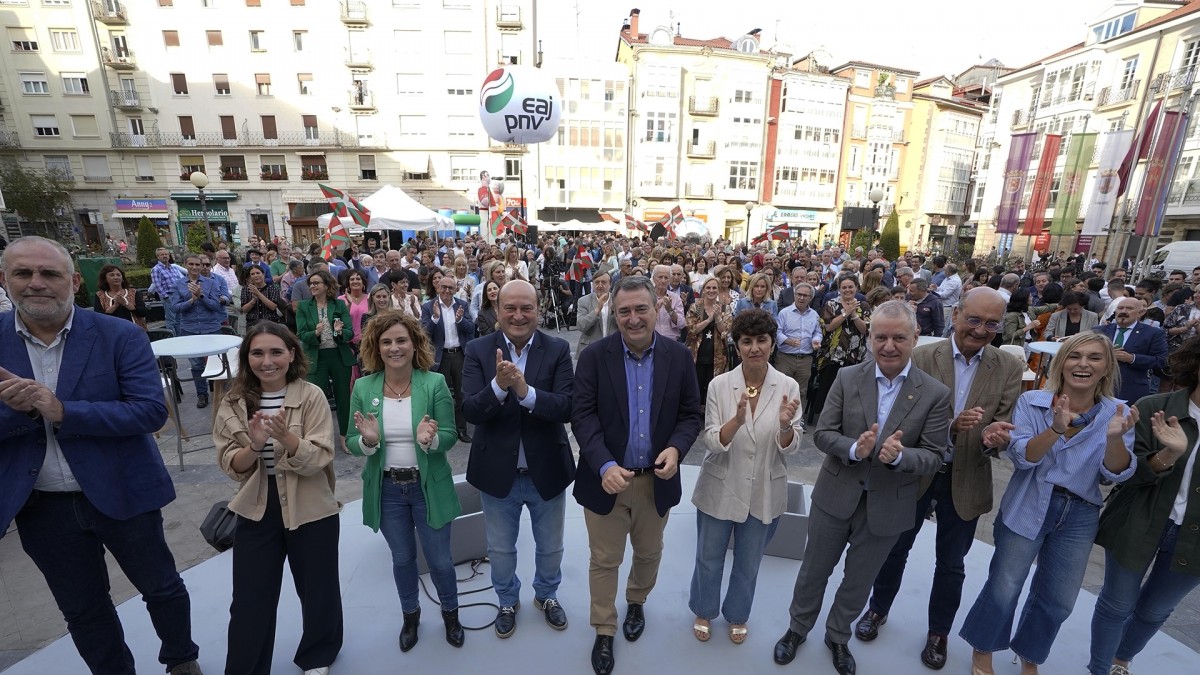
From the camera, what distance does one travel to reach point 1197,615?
3.26m

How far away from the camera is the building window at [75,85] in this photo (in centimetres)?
2861

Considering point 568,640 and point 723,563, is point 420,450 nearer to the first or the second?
point 568,640

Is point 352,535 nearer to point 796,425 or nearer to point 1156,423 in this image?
point 796,425

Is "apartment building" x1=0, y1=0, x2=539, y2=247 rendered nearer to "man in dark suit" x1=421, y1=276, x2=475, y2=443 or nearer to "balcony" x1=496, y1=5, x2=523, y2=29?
"balcony" x1=496, y1=5, x2=523, y2=29

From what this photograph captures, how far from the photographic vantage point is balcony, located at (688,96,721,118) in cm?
3372

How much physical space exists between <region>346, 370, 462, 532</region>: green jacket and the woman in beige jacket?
0.56ft

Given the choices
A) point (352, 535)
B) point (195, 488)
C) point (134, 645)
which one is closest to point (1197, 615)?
point (352, 535)

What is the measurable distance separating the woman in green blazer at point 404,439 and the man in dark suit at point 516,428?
0.17 m

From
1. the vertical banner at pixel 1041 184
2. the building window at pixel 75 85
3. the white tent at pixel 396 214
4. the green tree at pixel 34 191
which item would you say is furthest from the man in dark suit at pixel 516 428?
the building window at pixel 75 85

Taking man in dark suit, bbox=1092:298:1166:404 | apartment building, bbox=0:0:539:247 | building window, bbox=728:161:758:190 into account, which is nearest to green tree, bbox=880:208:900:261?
building window, bbox=728:161:758:190

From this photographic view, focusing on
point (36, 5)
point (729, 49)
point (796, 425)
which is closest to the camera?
point (796, 425)

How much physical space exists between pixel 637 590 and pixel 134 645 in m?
2.83

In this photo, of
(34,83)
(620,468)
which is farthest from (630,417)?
(34,83)

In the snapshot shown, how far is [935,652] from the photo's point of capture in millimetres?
2801
